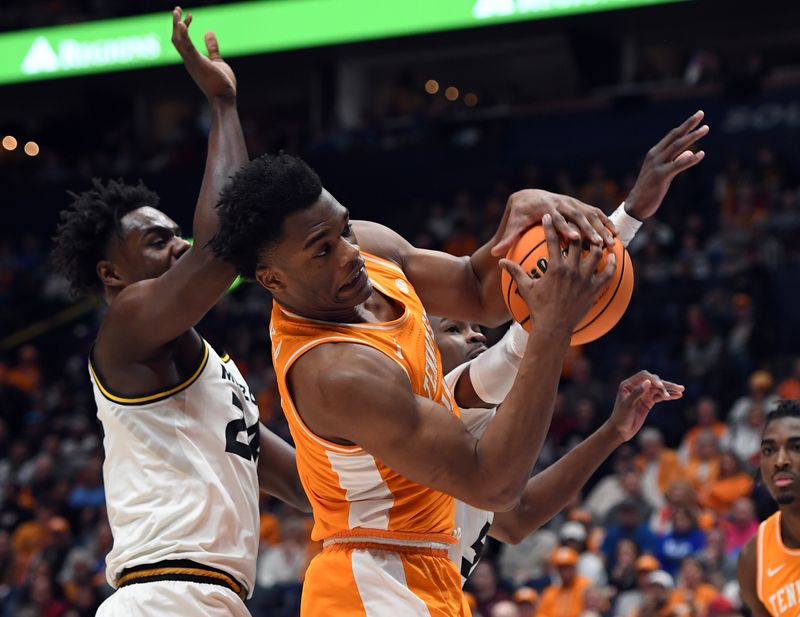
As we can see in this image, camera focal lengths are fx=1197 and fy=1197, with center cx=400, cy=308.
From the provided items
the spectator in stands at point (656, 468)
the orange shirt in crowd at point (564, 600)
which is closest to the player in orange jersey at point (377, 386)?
the orange shirt in crowd at point (564, 600)

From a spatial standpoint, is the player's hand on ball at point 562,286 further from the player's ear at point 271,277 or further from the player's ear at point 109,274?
the player's ear at point 109,274

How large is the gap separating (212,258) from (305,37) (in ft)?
40.3

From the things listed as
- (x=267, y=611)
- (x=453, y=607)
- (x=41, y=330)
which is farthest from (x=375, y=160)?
(x=453, y=607)

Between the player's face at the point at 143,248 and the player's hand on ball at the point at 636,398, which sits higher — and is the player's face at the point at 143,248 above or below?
above

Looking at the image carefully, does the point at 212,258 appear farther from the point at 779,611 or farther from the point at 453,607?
the point at 779,611

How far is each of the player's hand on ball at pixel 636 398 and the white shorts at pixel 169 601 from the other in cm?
130

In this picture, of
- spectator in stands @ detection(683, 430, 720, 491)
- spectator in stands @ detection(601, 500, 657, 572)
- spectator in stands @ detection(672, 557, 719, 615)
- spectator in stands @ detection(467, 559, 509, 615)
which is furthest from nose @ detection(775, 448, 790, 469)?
spectator in stands @ detection(683, 430, 720, 491)

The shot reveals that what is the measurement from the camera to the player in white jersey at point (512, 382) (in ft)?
11.3

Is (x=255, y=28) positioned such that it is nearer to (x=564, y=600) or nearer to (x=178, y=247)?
(x=564, y=600)

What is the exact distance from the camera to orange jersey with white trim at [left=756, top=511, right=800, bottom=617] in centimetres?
482

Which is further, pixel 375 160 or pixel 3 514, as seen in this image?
pixel 375 160

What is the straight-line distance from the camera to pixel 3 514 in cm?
1312

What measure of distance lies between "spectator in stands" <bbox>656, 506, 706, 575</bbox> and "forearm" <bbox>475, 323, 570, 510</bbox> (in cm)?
612

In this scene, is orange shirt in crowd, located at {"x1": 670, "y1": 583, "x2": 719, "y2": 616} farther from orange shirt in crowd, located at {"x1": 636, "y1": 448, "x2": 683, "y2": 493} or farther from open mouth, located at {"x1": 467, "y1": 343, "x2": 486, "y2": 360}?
open mouth, located at {"x1": 467, "y1": 343, "x2": 486, "y2": 360}
